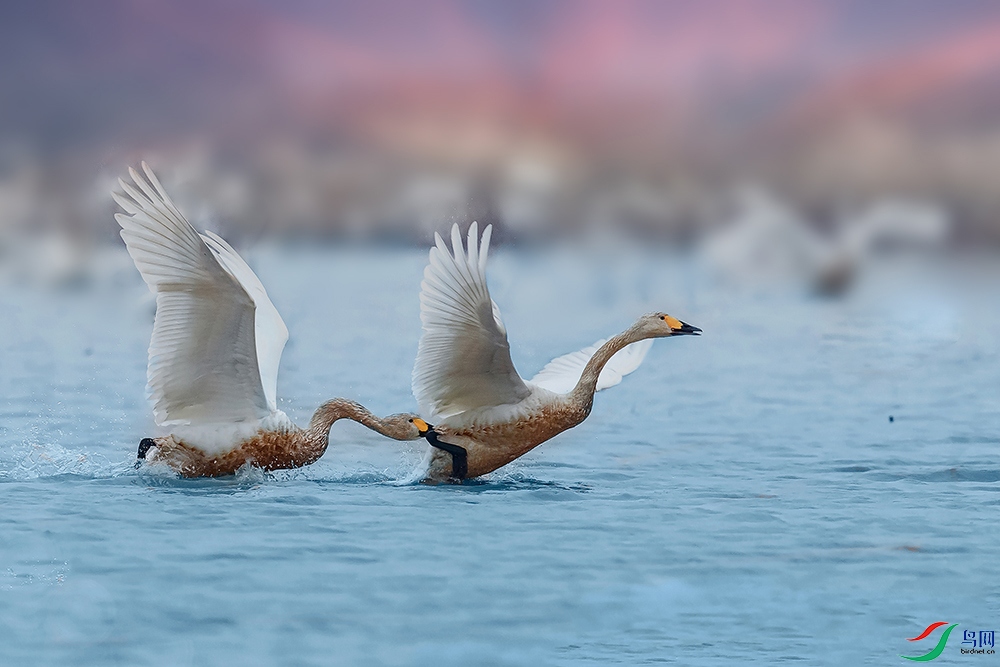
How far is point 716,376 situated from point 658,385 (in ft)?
3.49

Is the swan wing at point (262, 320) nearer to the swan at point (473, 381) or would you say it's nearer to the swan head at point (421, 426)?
the swan head at point (421, 426)

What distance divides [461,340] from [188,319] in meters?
1.88

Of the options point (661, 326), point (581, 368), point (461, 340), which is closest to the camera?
point (461, 340)

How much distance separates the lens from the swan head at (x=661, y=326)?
1169 cm

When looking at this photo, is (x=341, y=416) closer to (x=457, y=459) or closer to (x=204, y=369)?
(x=457, y=459)

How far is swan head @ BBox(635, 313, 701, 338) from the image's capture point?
11.7 metres

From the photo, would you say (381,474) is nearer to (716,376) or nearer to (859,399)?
(859,399)

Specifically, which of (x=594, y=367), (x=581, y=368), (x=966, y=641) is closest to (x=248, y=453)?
(x=594, y=367)

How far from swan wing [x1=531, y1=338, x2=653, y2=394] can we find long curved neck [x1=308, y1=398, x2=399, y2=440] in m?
1.53

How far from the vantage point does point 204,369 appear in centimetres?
1040

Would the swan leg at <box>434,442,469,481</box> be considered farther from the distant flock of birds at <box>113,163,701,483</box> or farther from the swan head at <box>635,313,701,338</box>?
the swan head at <box>635,313,701,338</box>

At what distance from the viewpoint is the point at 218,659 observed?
7258 mm

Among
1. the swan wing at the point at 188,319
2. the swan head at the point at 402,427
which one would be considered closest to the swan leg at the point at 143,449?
the swan wing at the point at 188,319

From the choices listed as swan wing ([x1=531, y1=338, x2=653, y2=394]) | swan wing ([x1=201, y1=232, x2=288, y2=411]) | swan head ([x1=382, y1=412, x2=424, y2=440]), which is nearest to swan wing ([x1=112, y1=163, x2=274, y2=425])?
swan wing ([x1=201, y1=232, x2=288, y2=411])
